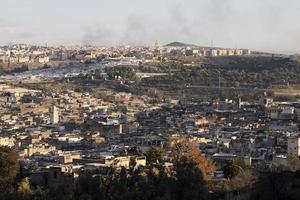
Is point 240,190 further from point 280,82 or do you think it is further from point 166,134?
point 280,82

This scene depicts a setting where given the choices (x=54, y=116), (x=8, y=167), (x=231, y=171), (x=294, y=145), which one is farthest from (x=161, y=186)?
(x=54, y=116)

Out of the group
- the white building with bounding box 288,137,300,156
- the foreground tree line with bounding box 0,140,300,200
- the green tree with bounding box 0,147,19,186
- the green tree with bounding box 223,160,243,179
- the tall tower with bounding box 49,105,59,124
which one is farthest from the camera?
the tall tower with bounding box 49,105,59,124

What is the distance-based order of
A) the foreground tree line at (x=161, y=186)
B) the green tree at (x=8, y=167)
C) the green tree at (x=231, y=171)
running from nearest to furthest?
1. the foreground tree line at (x=161, y=186)
2. the green tree at (x=8, y=167)
3. the green tree at (x=231, y=171)

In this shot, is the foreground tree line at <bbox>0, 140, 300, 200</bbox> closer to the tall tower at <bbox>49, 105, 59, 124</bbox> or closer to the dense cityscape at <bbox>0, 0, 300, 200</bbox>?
the dense cityscape at <bbox>0, 0, 300, 200</bbox>

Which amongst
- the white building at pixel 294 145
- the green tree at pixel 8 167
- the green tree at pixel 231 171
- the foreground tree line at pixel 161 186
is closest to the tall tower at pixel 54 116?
the white building at pixel 294 145

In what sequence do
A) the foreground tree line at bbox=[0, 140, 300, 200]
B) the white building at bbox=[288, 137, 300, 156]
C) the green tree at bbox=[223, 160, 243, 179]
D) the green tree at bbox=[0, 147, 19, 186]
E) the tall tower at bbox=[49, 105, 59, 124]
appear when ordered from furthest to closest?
the tall tower at bbox=[49, 105, 59, 124] < the white building at bbox=[288, 137, 300, 156] < the green tree at bbox=[223, 160, 243, 179] < the green tree at bbox=[0, 147, 19, 186] < the foreground tree line at bbox=[0, 140, 300, 200]

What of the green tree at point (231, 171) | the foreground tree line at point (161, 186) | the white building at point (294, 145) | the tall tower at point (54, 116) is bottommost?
the tall tower at point (54, 116)

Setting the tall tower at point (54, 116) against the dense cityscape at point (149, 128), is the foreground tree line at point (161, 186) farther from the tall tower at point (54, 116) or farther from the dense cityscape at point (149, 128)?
the tall tower at point (54, 116)

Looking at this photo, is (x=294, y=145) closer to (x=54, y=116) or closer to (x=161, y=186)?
(x=161, y=186)

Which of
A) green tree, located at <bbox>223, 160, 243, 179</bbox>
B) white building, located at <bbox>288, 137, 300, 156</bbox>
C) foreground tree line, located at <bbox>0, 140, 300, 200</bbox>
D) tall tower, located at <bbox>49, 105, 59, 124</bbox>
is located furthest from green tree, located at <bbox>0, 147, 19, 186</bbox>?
tall tower, located at <bbox>49, 105, 59, 124</bbox>
